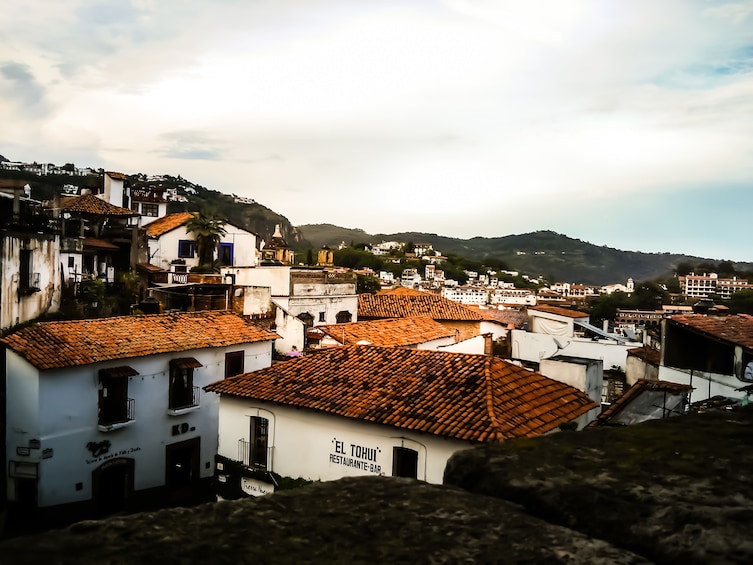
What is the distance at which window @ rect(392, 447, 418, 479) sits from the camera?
1258 cm

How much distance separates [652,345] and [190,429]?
1935 centimetres

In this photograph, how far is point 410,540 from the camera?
1642 millimetres

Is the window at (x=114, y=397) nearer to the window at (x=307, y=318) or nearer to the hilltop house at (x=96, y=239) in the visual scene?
the hilltop house at (x=96, y=239)

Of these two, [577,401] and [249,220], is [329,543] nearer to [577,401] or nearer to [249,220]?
[577,401]

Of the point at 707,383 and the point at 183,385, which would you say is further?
the point at 183,385

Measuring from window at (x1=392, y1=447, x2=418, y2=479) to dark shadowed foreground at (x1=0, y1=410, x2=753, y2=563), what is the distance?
35.4ft

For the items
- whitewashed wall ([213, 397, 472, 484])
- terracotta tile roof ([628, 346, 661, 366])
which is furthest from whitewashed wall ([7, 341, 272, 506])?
terracotta tile roof ([628, 346, 661, 366])

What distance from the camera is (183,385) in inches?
818

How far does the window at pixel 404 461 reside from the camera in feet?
41.3

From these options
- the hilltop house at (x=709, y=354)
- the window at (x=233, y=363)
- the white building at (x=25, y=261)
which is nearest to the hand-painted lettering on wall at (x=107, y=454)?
the window at (x=233, y=363)

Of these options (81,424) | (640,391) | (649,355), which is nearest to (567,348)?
(649,355)

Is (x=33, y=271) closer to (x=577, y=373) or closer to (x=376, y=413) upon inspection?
(x=376, y=413)

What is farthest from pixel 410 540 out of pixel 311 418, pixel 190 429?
pixel 190 429

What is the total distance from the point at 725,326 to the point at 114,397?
16.5 meters
